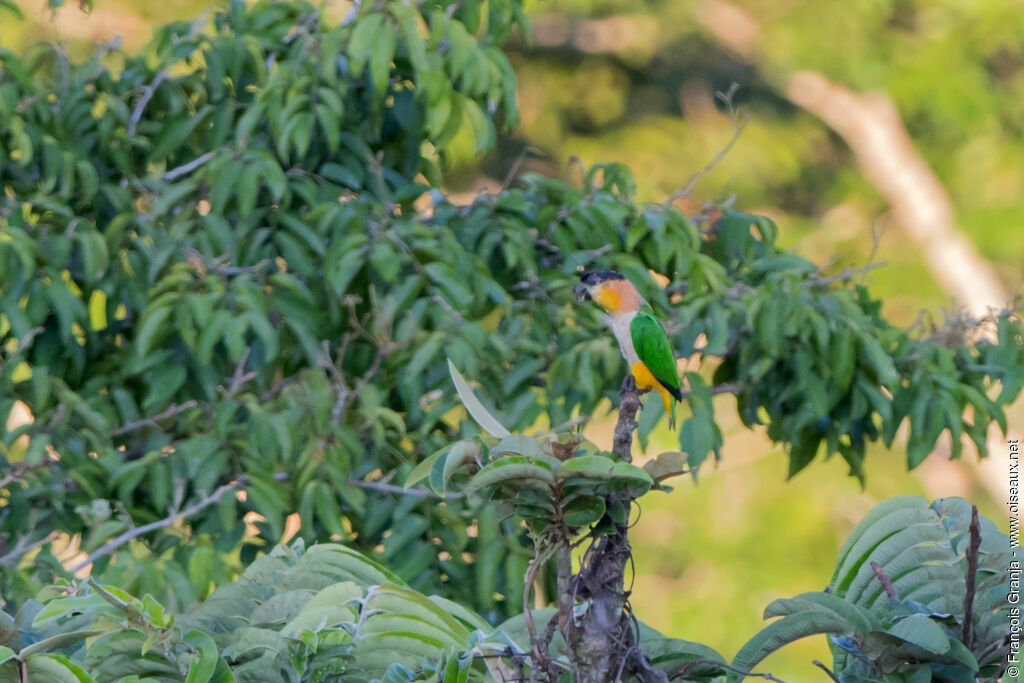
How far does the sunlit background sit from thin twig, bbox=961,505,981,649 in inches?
256

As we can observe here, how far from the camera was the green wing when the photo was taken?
2.22 meters

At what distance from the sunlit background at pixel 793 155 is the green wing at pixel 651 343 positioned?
5.63 meters

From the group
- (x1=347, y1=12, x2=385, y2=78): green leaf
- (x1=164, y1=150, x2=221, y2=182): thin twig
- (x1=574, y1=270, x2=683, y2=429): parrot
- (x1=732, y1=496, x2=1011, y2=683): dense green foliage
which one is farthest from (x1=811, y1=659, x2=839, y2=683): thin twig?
(x1=164, y1=150, x2=221, y2=182): thin twig

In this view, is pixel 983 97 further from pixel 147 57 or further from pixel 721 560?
pixel 147 57

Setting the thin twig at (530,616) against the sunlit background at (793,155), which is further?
the sunlit background at (793,155)

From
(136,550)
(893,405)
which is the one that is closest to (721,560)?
(893,405)

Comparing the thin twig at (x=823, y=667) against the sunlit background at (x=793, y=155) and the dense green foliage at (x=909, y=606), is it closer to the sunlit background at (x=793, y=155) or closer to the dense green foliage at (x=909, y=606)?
the dense green foliage at (x=909, y=606)

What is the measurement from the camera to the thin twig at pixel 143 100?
287 cm

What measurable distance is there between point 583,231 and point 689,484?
642 cm

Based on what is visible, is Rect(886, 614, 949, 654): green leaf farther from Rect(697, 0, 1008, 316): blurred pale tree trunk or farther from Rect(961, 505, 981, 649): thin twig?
Rect(697, 0, 1008, 316): blurred pale tree trunk

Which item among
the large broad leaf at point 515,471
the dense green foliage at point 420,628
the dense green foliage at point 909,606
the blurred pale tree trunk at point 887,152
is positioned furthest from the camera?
the blurred pale tree trunk at point 887,152

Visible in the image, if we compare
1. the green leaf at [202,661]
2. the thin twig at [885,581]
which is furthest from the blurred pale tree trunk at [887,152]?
the green leaf at [202,661]

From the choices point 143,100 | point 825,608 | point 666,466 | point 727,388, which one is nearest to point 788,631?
point 825,608

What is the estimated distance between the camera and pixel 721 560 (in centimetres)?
851
